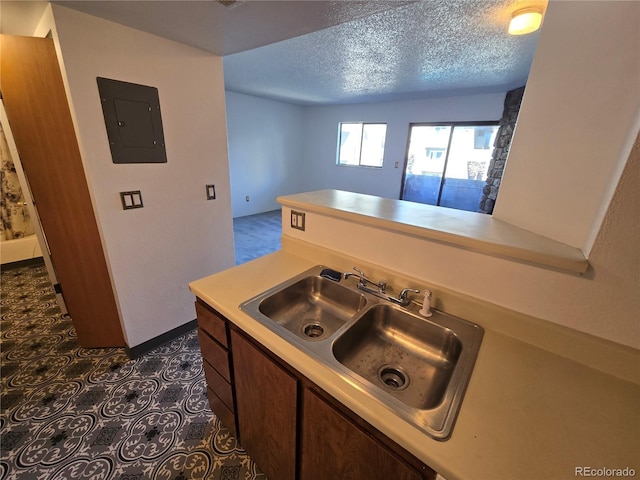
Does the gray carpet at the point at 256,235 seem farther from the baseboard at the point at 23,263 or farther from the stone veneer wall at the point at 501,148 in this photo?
the stone veneer wall at the point at 501,148

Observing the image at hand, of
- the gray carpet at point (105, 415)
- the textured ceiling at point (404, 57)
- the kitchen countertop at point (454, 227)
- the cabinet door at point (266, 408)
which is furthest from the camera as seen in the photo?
the textured ceiling at point (404, 57)

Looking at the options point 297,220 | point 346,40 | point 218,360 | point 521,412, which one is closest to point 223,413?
point 218,360

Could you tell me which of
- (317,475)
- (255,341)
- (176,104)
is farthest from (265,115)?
(317,475)

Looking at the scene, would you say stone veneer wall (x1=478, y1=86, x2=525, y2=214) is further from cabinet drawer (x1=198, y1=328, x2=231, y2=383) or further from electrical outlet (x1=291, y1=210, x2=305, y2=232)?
cabinet drawer (x1=198, y1=328, x2=231, y2=383)

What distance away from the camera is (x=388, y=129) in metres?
5.54

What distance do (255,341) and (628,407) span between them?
42.1 inches

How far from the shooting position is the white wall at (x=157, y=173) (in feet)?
4.53

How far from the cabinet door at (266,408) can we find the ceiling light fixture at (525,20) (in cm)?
272

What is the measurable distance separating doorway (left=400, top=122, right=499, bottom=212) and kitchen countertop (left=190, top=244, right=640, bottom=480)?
194 inches

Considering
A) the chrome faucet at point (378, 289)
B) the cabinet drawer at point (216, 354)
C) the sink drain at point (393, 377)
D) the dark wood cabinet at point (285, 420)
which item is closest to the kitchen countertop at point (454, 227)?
the chrome faucet at point (378, 289)

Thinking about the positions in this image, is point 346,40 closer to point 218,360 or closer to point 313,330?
point 313,330

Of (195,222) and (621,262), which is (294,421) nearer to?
(621,262)

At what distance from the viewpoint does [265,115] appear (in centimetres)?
566

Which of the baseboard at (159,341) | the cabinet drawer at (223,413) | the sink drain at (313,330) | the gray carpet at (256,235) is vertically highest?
the sink drain at (313,330)
